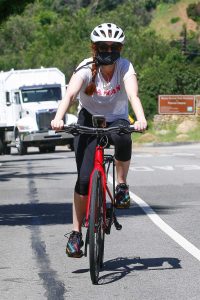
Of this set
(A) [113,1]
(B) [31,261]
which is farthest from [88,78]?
(A) [113,1]

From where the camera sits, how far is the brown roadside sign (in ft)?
200

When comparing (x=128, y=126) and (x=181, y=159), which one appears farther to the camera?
(x=181, y=159)

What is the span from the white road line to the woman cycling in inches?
49.8

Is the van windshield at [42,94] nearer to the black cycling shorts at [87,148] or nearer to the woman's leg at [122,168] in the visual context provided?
the woman's leg at [122,168]

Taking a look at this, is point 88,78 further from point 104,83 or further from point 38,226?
point 38,226

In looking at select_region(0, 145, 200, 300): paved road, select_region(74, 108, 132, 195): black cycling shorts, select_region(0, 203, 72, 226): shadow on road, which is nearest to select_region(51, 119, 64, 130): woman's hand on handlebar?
select_region(74, 108, 132, 195): black cycling shorts

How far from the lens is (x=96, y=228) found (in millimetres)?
8617

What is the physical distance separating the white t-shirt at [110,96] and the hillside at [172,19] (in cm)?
15041

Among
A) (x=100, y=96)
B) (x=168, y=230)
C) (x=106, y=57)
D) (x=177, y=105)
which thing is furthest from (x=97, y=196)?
(x=177, y=105)

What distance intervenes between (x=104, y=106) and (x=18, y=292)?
174 centimetres

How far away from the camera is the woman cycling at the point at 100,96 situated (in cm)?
898

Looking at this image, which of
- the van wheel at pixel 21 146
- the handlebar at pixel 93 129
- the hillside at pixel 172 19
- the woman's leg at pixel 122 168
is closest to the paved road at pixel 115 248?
the woman's leg at pixel 122 168

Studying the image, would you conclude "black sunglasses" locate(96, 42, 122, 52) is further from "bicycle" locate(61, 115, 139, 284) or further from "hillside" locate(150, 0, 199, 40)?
"hillside" locate(150, 0, 199, 40)

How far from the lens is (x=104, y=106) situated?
9.12m
